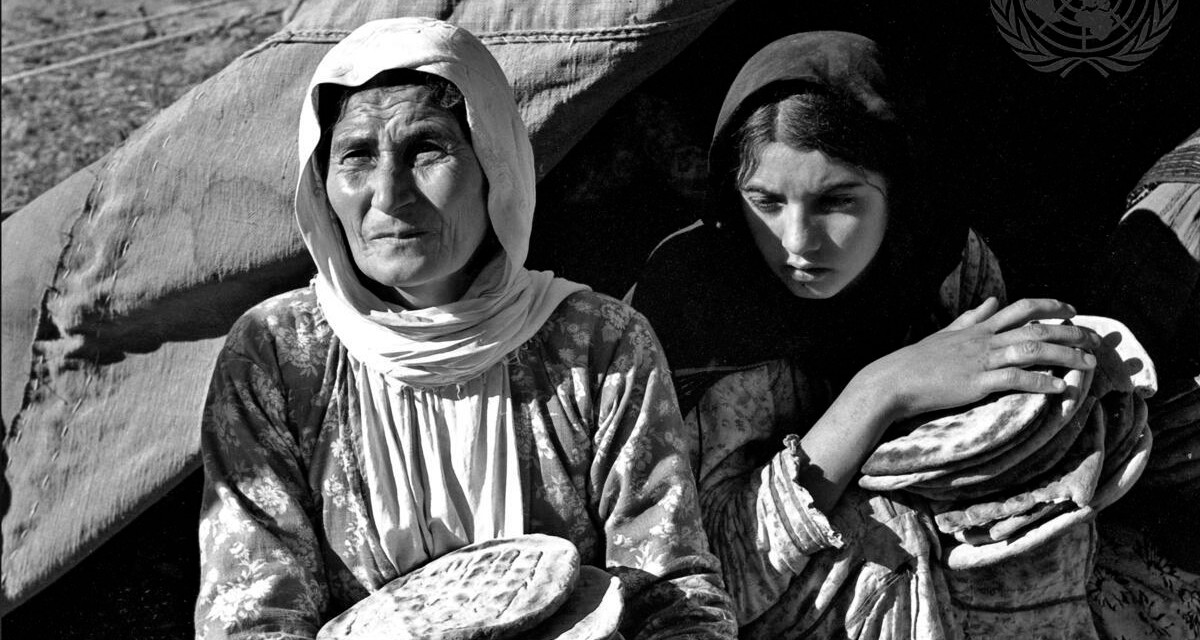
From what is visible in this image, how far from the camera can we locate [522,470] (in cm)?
279

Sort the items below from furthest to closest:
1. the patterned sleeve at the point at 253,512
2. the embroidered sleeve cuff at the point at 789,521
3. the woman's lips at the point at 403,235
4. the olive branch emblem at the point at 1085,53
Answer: the olive branch emblem at the point at 1085,53 < the embroidered sleeve cuff at the point at 789,521 < the woman's lips at the point at 403,235 < the patterned sleeve at the point at 253,512

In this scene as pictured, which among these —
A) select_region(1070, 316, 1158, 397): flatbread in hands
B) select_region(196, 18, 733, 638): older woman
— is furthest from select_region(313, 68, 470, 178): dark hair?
select_region(1070, 316, 1158, 397): flatbread in hands

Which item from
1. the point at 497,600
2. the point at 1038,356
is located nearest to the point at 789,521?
the point at 1038,356

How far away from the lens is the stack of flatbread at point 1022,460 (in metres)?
2.95

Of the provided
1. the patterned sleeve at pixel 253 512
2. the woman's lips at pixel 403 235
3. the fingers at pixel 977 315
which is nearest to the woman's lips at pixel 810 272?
the fingers at pixel 977 315

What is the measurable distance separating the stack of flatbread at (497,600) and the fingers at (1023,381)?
2.51 feet

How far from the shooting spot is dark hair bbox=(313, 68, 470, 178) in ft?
8.98

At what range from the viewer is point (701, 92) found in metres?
3.39

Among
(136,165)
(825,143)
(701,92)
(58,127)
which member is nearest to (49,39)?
(58,127)

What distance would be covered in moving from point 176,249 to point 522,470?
2.85 feet

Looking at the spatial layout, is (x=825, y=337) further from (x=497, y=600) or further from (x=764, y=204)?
(x=497, y=600)

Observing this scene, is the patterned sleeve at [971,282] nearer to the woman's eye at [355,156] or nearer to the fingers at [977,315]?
the fingers at [977,315]

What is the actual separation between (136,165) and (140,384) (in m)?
0.40

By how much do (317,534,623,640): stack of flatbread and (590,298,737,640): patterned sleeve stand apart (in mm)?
92
